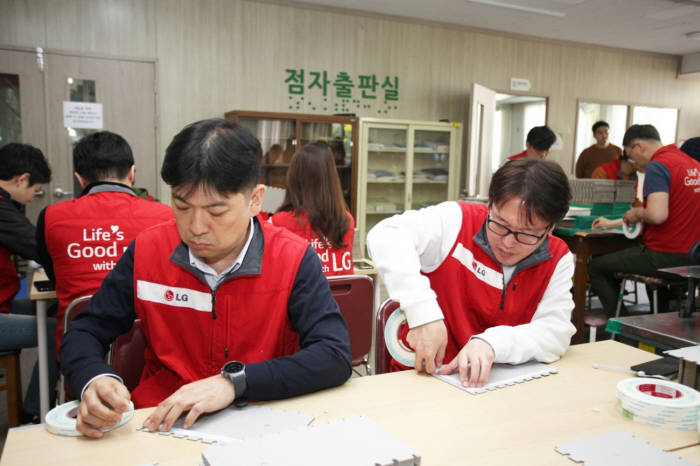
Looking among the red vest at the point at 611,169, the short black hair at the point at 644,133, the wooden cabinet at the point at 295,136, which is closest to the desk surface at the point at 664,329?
the short black hair at the point at 644,133

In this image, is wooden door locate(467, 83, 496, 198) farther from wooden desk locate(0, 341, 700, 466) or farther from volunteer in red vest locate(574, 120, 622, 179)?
wooden desk locate(0, 341, 700, 466)

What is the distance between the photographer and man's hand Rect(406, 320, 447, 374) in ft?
3.88

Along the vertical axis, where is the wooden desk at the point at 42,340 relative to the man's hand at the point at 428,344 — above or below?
below

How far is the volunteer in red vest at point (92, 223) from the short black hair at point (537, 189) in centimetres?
143

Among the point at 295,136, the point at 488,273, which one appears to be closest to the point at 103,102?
the point at 295,136

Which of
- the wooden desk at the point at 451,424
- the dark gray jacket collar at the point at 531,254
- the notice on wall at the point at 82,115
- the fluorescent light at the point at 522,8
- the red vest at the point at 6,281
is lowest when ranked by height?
the red vest at the point at 6,281

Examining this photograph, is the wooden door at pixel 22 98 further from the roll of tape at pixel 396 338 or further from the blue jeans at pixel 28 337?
the roll of tape at pixel 396 338

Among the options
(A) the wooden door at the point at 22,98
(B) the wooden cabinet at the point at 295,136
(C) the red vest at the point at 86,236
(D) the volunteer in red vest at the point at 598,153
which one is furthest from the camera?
(D) the volunteer in red vest at the point at 598,153

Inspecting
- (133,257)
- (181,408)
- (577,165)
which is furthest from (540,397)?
(577,165)

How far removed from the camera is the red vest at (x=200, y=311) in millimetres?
1203

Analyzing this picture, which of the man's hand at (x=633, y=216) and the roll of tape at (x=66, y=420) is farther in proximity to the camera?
the man's hand at (x=633, y=216)

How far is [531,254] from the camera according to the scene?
1.42 meters

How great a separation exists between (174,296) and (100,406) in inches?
14.4

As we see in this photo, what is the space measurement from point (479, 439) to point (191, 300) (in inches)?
27.7
